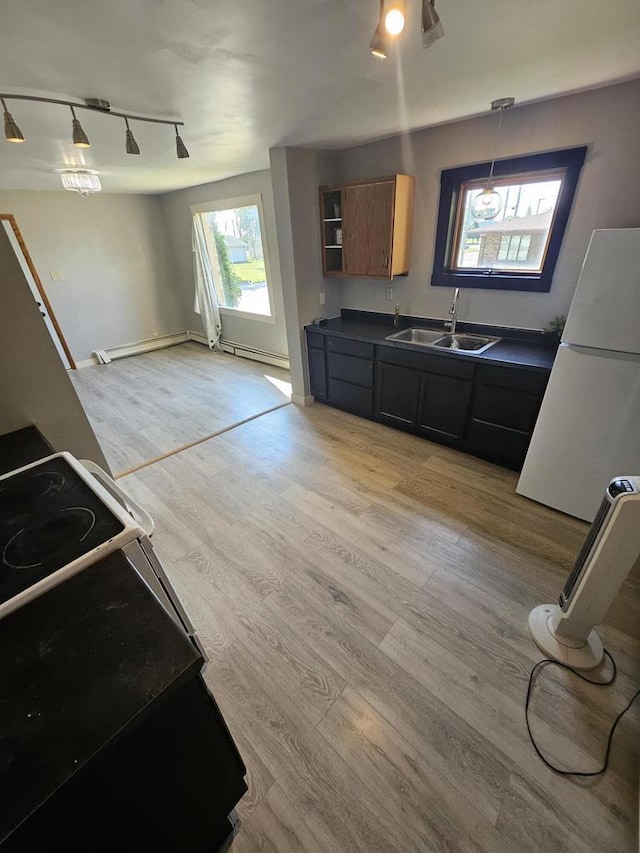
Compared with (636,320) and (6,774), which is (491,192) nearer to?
(636,320)

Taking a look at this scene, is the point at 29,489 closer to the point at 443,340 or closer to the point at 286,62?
the point at 286,62

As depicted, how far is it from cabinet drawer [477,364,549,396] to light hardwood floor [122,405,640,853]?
660mm

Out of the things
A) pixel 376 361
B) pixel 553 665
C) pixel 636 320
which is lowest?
pixel 553 665

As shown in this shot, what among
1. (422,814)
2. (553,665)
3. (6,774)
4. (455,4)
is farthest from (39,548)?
(455,4)

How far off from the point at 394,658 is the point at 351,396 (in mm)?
2306

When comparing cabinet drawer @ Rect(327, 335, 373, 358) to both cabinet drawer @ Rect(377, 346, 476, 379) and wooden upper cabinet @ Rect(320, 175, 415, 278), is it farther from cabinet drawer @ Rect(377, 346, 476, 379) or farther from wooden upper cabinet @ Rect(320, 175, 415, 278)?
wooden upper cabinet @ Rect(320, 175, 415, 278)

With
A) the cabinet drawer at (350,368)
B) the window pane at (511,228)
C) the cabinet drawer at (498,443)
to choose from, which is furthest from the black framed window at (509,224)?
the cabinet drawer at (498,443)

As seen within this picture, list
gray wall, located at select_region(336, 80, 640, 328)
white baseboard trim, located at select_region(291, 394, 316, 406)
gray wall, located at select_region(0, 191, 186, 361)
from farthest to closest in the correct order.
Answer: gray wall, located at select_region(0, 191, 186, 361), white baseboard trim, located at select_region(291, 394, 316, 406), gray wall, located at select_region(336, 80, 640, 328)

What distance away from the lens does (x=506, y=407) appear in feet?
8.04

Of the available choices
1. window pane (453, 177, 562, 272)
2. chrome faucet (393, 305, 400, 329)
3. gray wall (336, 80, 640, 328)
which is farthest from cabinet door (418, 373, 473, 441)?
window pane (453, 177, 562, 272)

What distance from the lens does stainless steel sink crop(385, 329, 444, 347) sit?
3.10 m

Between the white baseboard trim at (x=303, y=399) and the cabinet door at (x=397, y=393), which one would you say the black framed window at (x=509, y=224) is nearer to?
the cabinet door at (x=397, y=393)

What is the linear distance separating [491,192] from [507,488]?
213 centimetres

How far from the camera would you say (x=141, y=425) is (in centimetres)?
356
